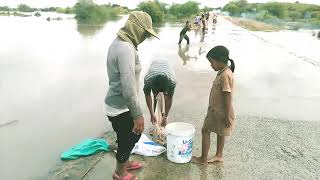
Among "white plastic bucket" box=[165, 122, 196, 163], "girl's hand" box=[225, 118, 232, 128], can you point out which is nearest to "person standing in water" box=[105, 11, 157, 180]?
"white plastic bucket" box=[165, 122, 196, 163]

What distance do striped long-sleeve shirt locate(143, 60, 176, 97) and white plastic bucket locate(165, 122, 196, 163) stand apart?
878 millimetres

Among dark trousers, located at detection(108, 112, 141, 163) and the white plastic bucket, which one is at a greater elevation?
dark trousers, located at detection(108, 112, 141, 163)

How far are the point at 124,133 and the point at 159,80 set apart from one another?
176 centimetres

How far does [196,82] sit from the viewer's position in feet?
35.5

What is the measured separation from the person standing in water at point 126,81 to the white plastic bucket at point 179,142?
2.43 feet

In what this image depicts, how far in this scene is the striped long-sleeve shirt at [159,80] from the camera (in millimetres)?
5641

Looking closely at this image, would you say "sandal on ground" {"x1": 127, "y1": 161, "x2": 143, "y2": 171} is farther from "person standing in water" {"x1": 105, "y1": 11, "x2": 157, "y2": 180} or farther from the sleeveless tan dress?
the sleeveless tan dress

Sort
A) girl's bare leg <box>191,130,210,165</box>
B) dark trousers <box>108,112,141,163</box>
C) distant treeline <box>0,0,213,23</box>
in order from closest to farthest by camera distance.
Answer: dark trousers <box>108,112,141,163</box>, girl's bare leg <box>191,130,210,165</box>, distant treeline <box>0,0,213,23</box>

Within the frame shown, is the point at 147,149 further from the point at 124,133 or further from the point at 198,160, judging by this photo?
the point at 124,133

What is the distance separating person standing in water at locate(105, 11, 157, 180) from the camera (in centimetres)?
363

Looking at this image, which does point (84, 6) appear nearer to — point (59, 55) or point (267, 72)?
point (59, 55)

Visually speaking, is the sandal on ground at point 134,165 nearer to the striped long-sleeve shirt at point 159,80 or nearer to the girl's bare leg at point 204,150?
the girl's bare leg at point 204,150

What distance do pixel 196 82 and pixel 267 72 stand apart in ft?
12.0

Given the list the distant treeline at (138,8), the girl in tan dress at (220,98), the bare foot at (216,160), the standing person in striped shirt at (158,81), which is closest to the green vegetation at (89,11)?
the distant treeline at (138,8)
